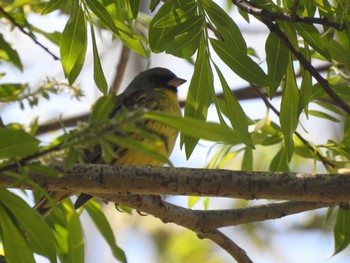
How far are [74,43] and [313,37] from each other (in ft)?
3.15

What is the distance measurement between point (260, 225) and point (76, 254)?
4.56 meters

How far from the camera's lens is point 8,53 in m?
4.02

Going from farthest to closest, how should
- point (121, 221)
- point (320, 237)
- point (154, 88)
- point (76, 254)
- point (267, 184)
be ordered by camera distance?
point (121, 221)
point (320, 237)
point (154, 88)
point (76, 254)
point (267, 184)

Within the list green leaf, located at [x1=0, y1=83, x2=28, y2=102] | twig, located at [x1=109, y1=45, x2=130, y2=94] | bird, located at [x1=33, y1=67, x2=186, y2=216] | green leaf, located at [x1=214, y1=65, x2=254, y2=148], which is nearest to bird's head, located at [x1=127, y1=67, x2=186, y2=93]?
bird, located at [x1=33, y1=67, x2=186, y2=216]

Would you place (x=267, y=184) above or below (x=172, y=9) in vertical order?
below

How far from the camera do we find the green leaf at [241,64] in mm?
3143

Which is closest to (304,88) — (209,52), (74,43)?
(209,52)

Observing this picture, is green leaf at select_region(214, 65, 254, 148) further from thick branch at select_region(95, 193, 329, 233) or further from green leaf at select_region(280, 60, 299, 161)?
thick branch at select_region(95, 193, 329, 233)

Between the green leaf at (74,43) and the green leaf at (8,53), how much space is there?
25.9 inches

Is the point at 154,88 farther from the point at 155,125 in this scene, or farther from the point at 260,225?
the point at 260,225

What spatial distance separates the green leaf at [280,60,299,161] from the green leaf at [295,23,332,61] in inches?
7.1

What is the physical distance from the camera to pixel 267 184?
2.88 meters

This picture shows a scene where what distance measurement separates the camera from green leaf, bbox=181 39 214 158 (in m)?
3.26

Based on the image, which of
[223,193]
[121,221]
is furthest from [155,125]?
[121,221]
